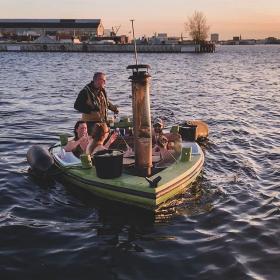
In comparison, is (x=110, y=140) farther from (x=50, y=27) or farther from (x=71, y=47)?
(x=50, y=27)

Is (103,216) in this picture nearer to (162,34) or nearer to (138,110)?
(138,110)

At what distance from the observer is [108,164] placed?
9242 mm

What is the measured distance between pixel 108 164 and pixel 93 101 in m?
2.83

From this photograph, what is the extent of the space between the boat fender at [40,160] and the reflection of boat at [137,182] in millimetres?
390

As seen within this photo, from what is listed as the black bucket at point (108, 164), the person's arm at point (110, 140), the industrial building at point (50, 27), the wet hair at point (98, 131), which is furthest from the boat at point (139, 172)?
the industrial building at point (50, 27)

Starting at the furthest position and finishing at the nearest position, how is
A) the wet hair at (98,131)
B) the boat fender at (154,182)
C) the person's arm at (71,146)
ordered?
the person's arm at (71,146) → the wet hair at (98,131) → the boat fender at (154,182)

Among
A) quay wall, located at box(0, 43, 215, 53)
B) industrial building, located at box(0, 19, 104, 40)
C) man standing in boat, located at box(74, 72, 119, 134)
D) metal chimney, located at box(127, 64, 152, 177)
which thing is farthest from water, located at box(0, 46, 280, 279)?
industrial building, located at box(0, 19, 104, 40)

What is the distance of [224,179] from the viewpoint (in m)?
11.9

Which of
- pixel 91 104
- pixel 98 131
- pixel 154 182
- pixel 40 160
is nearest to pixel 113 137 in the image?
pixel 98 131

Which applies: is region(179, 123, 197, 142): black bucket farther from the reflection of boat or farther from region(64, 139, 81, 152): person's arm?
region(64, 139, 81, 152): person's arm

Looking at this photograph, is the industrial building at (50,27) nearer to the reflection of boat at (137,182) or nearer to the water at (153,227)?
the water at (153,227)

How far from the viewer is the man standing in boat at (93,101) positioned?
37.3ft

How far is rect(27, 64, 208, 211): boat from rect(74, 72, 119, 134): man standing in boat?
1.36 m

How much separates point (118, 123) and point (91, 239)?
689 centimetres
